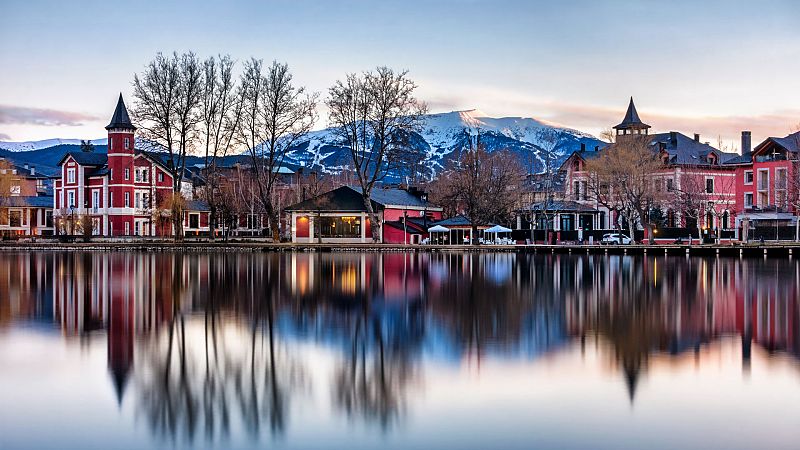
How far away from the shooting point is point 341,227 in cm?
8100

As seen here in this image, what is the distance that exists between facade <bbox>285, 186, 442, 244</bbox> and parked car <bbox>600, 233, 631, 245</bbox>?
55.7 feet

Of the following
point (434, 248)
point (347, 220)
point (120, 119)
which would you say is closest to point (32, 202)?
point (120, 119)

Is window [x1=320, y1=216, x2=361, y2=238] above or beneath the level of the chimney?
beneath

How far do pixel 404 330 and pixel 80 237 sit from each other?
71640mm

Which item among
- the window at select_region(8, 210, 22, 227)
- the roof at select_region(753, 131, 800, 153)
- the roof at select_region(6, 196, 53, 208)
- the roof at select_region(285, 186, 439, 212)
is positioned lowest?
the window at select_region(8, 210, 22, 227)

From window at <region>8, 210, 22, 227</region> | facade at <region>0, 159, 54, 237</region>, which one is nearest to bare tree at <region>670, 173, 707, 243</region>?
facade at <region>0, 159, 54, 237</region>

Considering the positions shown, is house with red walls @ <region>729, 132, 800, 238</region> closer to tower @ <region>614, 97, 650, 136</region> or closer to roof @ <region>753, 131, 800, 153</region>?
roof @ <region>753, 131, 800, 153</region>

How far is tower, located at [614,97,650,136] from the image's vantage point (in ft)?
322

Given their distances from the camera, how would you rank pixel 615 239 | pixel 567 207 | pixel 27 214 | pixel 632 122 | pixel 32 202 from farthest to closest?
1. pixel 32 202
2. pixel 27 214
3. pixel 632 122
4. pixel 567 207
5. pixel 615 239

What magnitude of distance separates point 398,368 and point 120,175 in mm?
83444

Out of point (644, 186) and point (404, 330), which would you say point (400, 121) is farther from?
point (404, 330)

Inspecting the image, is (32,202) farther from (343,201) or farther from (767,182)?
(767,182)

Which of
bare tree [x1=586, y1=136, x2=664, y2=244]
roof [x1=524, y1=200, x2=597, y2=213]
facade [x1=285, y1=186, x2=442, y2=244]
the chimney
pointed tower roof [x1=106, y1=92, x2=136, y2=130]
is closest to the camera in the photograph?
bare tree [x1=586, y1=136, x2=664, y2=244]

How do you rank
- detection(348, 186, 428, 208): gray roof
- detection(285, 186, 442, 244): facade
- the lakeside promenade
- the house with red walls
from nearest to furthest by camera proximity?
the lakeside promenade, the house with red walls, detection(285, 186, 442, 244): facade, detection(348, 186, 428, 208): gray roof
